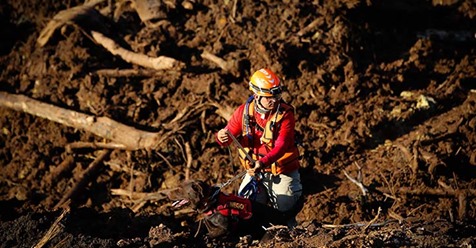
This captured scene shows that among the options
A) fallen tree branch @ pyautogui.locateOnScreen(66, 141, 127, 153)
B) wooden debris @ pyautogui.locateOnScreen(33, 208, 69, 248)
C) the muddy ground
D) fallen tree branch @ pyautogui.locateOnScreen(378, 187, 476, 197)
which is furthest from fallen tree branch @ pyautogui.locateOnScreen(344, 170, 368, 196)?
wooden debris @ pyautogui.locateOnScreen(33, 208, 69, 248)

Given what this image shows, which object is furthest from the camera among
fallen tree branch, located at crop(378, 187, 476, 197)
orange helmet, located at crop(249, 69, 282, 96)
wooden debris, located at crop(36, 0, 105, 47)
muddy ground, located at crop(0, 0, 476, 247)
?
wooden debris, located at crop(36, 0, 105, 47)

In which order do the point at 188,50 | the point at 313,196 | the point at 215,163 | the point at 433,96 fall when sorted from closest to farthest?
the point at 313,196
the point at 215,163
the point at 433,96
the point at 188,50

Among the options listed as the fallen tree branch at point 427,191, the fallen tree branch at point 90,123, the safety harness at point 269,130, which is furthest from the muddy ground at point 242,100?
the safety harness at point 269,130

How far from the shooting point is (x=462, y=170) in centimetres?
729

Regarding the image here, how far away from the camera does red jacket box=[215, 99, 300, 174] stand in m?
5.69

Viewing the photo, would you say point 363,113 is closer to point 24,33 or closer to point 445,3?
point 445,3

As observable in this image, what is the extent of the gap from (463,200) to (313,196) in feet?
6.12

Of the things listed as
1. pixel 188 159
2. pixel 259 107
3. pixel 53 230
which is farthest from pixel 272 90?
pixel 188 159

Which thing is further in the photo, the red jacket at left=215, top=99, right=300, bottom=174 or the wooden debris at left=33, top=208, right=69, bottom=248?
the red jacket at left=215, top=99, right=300, bottom=174

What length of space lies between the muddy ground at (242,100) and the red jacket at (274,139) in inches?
33.4

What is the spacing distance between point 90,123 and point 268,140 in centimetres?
371

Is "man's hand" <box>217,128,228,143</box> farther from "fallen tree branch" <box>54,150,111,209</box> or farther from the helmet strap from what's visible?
"fallen tree branch" <box>54,150,111,209</box>

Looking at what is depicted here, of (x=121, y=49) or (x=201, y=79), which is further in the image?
(x=121, y=49)

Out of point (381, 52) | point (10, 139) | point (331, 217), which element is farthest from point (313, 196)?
point (10, 139)
